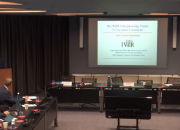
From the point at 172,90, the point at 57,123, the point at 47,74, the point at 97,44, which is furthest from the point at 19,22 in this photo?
the point at 172,90

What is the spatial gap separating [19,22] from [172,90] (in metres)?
6.27

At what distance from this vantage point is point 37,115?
471 cm

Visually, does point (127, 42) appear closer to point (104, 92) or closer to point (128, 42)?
point (128, 42)

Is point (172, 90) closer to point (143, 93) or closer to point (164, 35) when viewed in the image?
point (143, 93)

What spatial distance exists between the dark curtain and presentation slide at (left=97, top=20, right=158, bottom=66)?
1.51m

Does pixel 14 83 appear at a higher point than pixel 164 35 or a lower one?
lower

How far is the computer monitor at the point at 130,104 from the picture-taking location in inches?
214

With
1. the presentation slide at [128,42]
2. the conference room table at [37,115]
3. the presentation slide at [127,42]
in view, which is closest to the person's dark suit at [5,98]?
the conference room table at [37,115]

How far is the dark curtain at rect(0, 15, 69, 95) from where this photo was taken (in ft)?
33.8

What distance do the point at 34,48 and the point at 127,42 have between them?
3.72 meters

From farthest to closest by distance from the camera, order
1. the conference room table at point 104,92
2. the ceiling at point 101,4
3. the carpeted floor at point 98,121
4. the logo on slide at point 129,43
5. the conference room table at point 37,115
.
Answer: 1. the logo on slide at point 129,43
2. the conference room table at point 104,92
3. the ceiling at point 101,4
4. the carpeted floor at point 98,121
5. the conference room table at point 37,115

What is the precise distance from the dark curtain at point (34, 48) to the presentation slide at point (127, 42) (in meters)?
1.51

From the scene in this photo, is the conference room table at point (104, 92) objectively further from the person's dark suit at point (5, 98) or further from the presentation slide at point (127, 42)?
the presentation slide at point (127, 42)

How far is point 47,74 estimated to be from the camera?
10734mm
